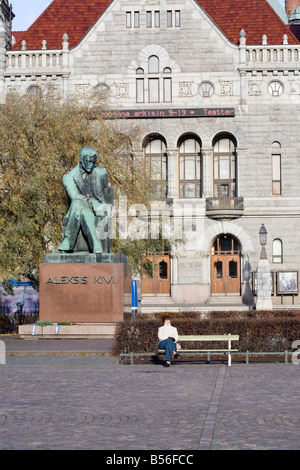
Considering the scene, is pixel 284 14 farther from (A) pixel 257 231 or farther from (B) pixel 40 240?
(B) pixel 40 240

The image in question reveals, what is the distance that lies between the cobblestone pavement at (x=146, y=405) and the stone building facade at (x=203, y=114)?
32.8 metres

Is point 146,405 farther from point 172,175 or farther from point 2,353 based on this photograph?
point 172,175

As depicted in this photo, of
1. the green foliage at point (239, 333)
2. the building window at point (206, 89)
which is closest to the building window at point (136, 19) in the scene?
the building window at point (206, 89)

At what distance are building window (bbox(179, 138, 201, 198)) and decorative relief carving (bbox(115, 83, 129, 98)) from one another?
4.69 meters

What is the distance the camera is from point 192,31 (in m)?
50.6

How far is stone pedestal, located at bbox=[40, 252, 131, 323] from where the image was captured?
68.2ft

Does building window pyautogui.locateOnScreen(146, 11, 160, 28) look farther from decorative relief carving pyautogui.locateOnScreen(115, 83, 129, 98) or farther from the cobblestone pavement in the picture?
the cobblestone pavement

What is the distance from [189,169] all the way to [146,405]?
4072cm

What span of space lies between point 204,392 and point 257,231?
123 ft

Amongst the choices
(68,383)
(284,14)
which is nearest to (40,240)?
(68,383)

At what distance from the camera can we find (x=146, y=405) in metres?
11.7

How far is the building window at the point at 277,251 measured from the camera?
163ft

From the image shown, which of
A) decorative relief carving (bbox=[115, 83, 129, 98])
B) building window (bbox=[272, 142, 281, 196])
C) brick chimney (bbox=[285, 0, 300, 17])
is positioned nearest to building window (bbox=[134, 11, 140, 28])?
decorative relief carving (bbox=[115, 83, 129, 98])

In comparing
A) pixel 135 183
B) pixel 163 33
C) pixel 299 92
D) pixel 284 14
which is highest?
pixel 284 14
